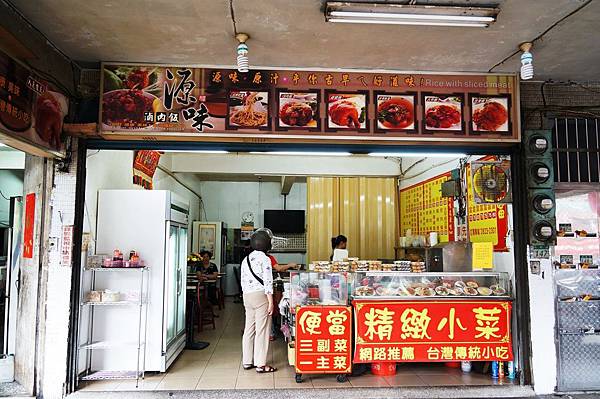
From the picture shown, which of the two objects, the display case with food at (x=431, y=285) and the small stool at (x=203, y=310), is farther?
the small stool at (x=203, y=310)

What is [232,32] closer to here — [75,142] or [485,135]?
[75,142]

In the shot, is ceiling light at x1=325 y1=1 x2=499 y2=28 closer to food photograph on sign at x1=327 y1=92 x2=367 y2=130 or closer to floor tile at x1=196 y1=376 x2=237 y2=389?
food photograph on sign at x1=327 y1=92 x2=367 y2=130

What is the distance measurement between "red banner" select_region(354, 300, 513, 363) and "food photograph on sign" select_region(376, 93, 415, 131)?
6.62ft

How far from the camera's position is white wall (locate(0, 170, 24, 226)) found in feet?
25.0

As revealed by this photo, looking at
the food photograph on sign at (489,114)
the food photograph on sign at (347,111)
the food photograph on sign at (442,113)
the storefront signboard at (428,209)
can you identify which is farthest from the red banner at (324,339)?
the storefront signboard at (428,209)

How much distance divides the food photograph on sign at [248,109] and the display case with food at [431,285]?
2.18 m

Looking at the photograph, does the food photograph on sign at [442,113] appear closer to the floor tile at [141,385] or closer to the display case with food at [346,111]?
the display case with food at [346,111]

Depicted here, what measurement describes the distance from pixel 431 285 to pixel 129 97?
4.09 m

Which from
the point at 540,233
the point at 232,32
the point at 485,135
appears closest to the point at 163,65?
the point at 232,32

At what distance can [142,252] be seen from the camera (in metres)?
5.65

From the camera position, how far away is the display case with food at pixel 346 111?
5.01m

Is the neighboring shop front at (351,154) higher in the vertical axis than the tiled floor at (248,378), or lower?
higher

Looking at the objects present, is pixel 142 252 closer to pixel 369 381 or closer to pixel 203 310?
pixel 369 381

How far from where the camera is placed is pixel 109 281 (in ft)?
18.1
